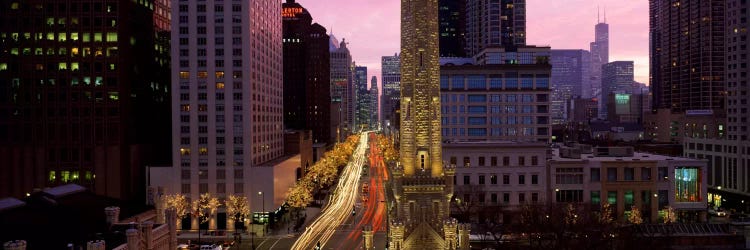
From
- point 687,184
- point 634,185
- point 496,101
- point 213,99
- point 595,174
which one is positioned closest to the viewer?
point 634,185

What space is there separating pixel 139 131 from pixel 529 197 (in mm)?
67800

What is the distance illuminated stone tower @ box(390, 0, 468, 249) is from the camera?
4553 cm

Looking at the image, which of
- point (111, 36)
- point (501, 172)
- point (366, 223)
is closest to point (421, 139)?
point (501, 172)

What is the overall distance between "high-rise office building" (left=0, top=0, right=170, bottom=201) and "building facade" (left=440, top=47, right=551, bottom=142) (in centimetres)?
6084

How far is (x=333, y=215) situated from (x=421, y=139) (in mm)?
54499

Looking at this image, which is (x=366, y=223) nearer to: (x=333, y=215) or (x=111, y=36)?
(x=333, y=215)

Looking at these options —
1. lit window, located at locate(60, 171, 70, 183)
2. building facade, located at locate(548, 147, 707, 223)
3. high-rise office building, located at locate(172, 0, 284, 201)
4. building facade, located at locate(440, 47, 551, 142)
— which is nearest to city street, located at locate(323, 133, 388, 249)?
high-rise office building, located at locate(172, 0, 284, 201)

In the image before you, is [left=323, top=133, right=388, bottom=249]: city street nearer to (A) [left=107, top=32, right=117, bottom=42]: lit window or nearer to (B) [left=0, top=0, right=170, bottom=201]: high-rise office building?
(B) [left=0, top=0, right=170, bottom=201]: high-rise office building

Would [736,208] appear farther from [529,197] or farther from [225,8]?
[225,8]

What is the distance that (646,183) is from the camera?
83.6 metres

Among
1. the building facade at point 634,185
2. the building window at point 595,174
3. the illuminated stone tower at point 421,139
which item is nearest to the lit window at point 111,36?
the illuminated stone tower at point 421,139

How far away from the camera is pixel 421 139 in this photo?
47.1 m

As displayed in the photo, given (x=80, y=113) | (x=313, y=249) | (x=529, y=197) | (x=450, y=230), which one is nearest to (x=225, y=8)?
(x=80, y=113)

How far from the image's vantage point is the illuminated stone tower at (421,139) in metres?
45.5
